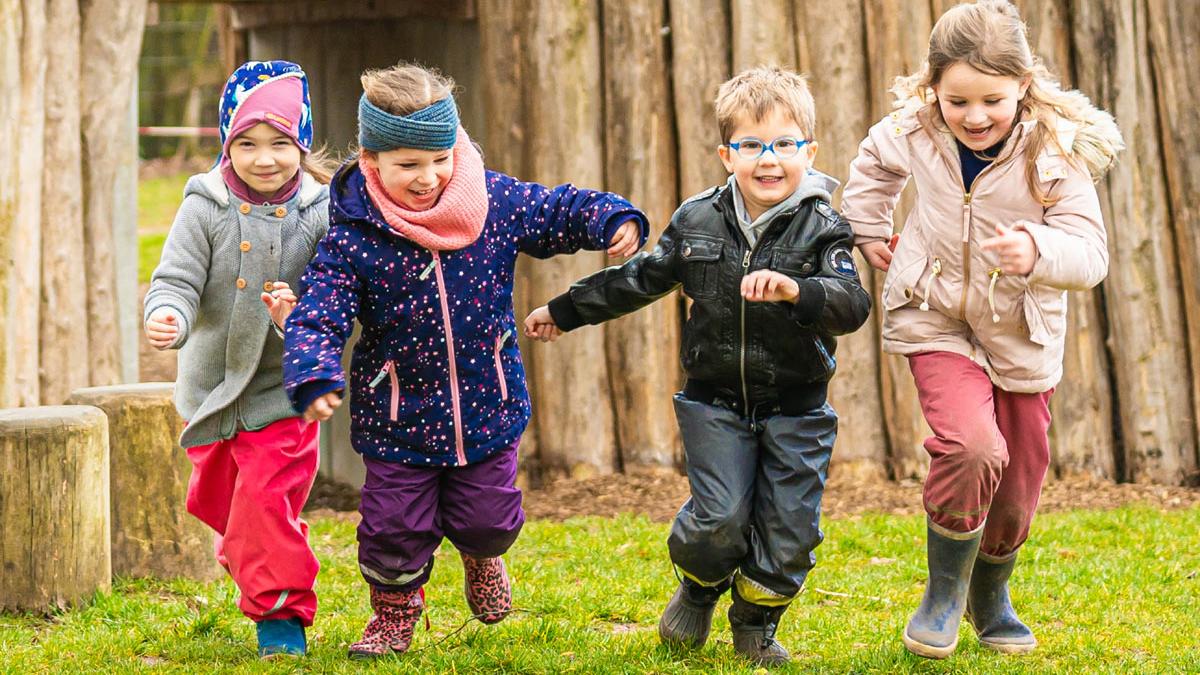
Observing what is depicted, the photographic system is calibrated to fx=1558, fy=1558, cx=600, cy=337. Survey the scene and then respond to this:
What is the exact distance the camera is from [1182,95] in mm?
7918

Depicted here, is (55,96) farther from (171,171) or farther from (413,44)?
(171,171)

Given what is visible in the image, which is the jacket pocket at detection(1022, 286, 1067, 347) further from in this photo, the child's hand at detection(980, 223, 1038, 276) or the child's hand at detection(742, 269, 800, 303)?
the child's hand at detection(742, 269, 800, 303)

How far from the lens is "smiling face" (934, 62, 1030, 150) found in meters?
4.29

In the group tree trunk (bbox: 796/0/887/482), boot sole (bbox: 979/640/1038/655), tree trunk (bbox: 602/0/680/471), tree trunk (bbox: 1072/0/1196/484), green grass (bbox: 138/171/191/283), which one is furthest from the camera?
green grass (bbox: 138/171/191/283)

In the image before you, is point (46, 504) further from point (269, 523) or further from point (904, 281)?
point (904, 281)

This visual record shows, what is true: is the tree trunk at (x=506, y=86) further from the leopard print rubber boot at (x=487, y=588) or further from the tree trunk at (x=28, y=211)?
the leopard print rubber boot at (x=487, y=588)

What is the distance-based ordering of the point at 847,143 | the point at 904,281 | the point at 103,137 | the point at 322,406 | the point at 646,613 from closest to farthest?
the point at 322,406 → the point at 904,281 → the point at 646,613 → the point at 103,137 → the point at 847,143

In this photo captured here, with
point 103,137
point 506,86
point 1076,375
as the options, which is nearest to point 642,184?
point 506,86

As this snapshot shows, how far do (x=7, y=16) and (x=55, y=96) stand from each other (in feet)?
1.51

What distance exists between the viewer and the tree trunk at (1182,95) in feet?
26.0

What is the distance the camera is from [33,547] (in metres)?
5.69

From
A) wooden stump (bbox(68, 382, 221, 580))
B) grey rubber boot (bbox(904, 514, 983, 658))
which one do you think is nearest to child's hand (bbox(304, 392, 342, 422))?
grey rubber boot (bbox(904, 514, 983, 658))

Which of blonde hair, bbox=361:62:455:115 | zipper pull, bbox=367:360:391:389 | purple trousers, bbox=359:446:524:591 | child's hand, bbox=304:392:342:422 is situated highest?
blonde hair, bbox=361:62:455:115

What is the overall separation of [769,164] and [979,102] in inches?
23.6
